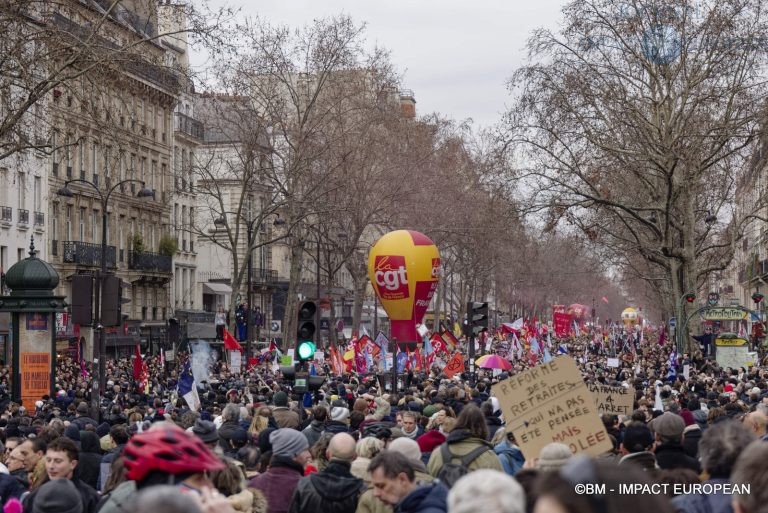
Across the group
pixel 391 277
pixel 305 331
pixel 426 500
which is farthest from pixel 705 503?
pixel 391 277

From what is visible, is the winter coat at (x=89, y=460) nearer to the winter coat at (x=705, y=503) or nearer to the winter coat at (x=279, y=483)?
the winter coat at (x=279, y=483)

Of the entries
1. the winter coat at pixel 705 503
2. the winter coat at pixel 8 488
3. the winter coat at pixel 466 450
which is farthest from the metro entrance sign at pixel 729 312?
the winter coat at pixel 705 503

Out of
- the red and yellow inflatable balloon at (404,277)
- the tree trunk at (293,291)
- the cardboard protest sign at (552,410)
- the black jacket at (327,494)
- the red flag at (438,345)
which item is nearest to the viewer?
the black jacket at (327,494)

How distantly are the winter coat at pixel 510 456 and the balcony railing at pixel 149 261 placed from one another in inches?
2013

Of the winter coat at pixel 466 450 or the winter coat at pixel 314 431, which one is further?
the winter coat at pixel 314 431

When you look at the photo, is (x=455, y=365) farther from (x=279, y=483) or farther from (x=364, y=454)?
(x=279, y=483)

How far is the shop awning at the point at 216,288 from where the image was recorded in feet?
244

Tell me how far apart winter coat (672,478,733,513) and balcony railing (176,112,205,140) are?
62.3 m

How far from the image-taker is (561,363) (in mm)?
8859

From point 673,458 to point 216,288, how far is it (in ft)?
221

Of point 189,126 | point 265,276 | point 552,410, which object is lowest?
point 552,410

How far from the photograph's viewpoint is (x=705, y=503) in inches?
251

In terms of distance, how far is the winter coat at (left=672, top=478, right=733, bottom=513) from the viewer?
6.25 metres

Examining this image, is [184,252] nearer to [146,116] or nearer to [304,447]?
[146,116]
